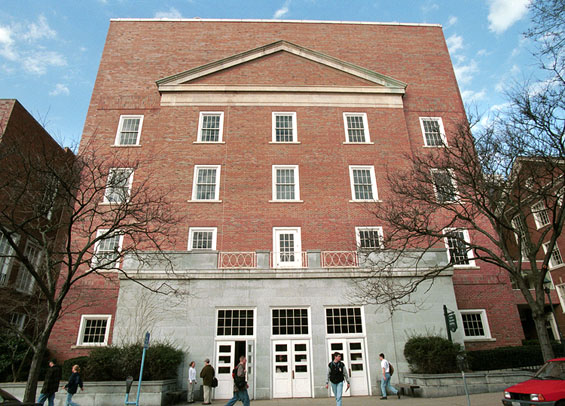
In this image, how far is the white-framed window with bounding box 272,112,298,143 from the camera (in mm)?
26425

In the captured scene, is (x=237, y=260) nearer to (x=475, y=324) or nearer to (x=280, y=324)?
(x=280, y=324)

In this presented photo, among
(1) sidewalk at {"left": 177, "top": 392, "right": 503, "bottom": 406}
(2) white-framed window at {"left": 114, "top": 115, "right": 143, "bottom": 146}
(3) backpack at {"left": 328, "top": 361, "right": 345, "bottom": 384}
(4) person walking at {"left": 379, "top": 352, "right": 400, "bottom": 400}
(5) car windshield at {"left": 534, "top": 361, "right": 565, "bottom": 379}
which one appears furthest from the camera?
(2) white-framed window at {"left": 114, "top": 115, "right": 143, "bottom": 146}

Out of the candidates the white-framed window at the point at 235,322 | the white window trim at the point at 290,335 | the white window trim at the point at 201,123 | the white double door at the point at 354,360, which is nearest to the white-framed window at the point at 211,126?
the white window trim at the point at 201,123

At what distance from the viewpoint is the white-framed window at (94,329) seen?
878 inches

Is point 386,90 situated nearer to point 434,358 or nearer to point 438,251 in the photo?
point 438,251

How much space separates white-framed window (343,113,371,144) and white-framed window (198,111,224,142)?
8.69 meters

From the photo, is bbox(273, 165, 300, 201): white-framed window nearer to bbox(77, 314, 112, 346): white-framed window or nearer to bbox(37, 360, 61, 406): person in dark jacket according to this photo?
bbox(77, 314, 112, 346): white-framed window

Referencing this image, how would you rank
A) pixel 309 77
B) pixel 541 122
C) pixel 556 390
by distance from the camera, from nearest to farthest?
pixel 556 390 < pixel 541 122 < pixel 309 77

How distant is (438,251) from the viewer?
19562 mm

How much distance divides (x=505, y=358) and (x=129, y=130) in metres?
27.6

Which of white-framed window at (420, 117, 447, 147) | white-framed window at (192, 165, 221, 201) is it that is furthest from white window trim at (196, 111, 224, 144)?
white-framed window at (420, 117, 447, 147)

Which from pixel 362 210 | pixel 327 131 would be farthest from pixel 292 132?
pixel 362 210

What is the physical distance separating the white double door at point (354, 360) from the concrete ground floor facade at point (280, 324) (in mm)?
43

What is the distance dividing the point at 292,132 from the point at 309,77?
489 centimetres
